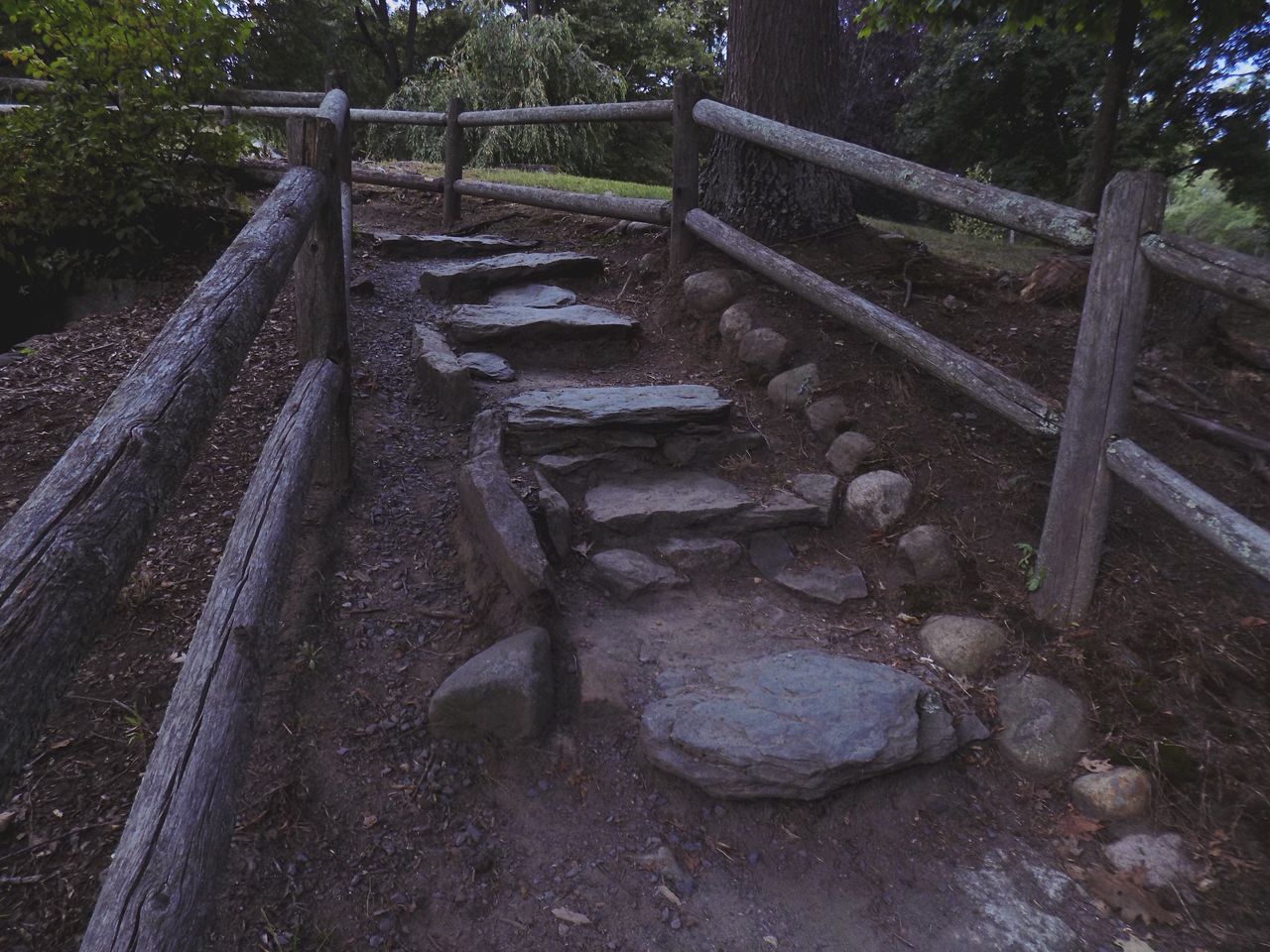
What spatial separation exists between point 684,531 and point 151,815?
224 centimetres

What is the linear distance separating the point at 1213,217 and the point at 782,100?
12.9 m

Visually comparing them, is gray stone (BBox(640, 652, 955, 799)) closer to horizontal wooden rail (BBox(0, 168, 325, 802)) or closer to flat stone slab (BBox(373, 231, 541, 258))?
horizontal wooden rail (BBox(0, 168, 325, 802))

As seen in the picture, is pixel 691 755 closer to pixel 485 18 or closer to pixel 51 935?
pixel 51 935

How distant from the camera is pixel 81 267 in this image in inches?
204

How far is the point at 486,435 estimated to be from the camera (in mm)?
3627

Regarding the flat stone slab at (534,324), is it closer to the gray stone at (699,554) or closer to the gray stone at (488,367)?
the gray stone at (488,367)

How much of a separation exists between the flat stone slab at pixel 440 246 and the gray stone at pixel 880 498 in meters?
3.68

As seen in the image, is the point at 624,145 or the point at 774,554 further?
the point at 624,145

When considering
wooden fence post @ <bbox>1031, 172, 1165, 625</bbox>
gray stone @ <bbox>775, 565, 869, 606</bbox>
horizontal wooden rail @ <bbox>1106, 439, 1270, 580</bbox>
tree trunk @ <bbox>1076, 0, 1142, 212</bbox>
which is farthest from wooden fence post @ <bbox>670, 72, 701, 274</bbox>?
tree trunk @ <bbox>1076, 0, 1142, 212</bbox>

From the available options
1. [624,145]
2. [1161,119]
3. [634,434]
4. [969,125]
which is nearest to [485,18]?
[624,145]

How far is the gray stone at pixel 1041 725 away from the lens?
262 cm

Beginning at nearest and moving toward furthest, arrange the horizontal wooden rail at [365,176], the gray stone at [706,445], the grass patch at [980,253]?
1. the gray stone at [706,445]
2. the grass patch at [980,253]
3. the horizontal wooden rail at [365,176]

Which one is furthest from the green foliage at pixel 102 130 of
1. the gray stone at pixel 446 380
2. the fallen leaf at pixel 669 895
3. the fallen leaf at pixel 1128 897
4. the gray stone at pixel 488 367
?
the fallen leaf at pixel 1128 897

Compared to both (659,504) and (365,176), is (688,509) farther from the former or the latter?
(365,176)
